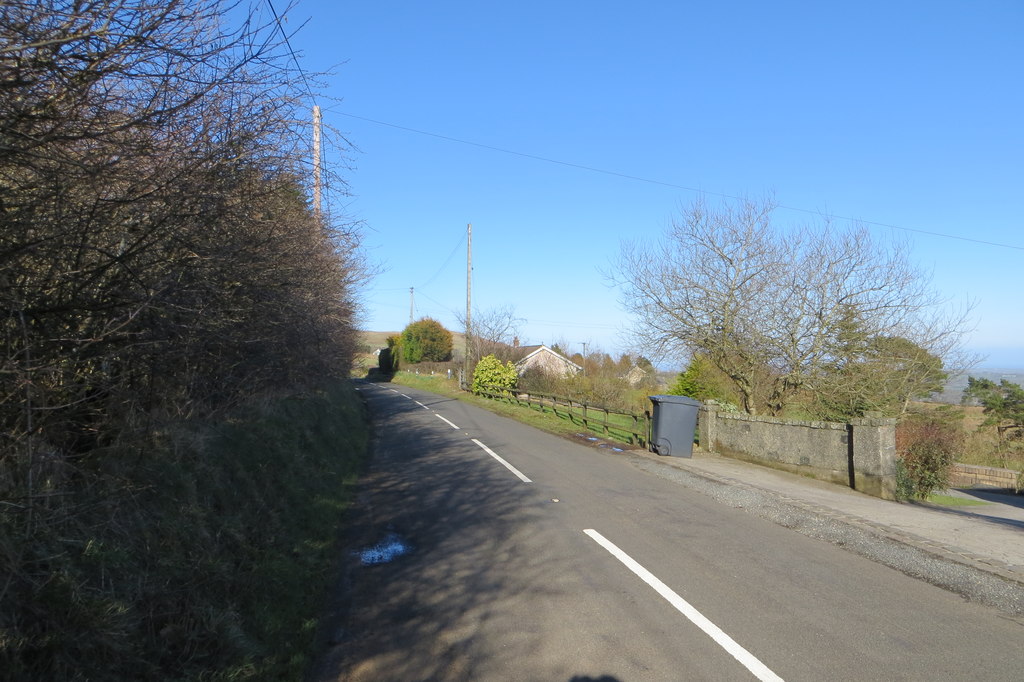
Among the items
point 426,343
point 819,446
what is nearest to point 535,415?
point 819,446

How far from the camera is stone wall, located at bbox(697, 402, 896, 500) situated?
1250cm

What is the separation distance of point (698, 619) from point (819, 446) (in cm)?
980

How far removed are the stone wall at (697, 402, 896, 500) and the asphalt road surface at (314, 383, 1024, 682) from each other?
14.8 ft

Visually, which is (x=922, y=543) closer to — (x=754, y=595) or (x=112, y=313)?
(x=754, y=595)

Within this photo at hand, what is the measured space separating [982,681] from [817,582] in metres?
2.03

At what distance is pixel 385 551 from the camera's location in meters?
7.35

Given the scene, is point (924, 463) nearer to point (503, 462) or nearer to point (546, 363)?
point (503, 462)

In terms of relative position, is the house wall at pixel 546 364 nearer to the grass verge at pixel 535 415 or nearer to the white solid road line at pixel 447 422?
the grass verge at pixel 535 415

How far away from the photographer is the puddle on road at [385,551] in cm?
704

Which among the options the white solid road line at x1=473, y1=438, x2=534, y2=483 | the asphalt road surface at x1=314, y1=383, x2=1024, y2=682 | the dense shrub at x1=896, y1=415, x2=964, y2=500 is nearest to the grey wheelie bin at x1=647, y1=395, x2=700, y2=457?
the white solid road line at x1=473, y1=438, x2=534, y2=483

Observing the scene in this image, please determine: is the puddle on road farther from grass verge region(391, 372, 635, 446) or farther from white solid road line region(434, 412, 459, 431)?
white solid road line region(434, 412, 459, 431)

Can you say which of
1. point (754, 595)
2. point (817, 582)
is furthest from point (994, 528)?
point (754, 595)

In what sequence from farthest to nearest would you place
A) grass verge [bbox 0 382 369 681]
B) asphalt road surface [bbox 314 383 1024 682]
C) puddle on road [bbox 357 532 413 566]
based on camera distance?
puddle on road [bbox 357 532 413 566]
asphalt road surface [bbox 314 383 1024 682]
grass verge [bbox 0 382 369 681]

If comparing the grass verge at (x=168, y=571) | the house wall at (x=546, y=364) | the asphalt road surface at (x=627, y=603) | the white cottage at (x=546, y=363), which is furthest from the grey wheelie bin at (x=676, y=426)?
the house wall at (x=546, y=364)
